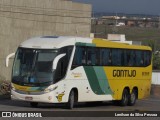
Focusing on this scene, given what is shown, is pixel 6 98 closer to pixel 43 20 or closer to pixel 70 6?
pixel 43 20

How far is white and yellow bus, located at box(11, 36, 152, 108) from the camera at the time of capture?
84.9 ft

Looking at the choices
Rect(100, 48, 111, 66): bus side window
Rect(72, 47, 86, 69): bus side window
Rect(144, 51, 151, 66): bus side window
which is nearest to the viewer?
Rect(72, 47, 86, 69): bus side window

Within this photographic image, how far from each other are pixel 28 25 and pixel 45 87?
22873 millimetres

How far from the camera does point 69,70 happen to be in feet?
87.3

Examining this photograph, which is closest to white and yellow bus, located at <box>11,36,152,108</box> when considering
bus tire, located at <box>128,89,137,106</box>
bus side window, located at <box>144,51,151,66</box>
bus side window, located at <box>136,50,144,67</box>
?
bus tire, located at <box>128,89,137,106</box>

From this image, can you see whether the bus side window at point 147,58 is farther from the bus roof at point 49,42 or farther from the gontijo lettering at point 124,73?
the bus roof at point 49,42

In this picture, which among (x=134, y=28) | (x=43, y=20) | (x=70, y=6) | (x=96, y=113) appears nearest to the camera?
(x=96, y=113)

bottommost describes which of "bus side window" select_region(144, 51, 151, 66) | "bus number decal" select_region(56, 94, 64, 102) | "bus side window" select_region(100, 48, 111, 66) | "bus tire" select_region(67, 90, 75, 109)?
"bus tire" select_region(67, 90, 75, 109)

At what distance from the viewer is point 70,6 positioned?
53.0 meters

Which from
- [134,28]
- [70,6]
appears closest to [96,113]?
[70,6]

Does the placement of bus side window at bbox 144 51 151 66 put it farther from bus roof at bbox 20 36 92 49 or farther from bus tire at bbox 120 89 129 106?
bus roof at bbox 20 36 92 49

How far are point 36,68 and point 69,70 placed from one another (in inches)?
60.1

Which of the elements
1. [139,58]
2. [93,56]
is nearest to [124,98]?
[139,58]

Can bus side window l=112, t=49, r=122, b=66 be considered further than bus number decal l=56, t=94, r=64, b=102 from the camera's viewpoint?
Yes
